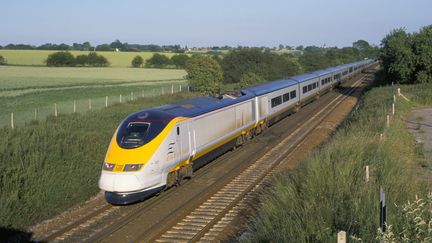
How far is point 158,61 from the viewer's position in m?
118

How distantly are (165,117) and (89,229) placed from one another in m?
3.95

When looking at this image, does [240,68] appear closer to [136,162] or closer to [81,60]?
[81,60]

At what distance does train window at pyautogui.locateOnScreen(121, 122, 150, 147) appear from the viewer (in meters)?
13.2

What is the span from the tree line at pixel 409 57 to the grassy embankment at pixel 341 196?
2954cm

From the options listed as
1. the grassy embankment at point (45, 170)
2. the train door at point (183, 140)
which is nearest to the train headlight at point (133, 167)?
the train door at point (183, 140)

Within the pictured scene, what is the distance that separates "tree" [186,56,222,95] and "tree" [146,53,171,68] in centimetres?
6522

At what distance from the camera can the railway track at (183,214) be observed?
11219 mm

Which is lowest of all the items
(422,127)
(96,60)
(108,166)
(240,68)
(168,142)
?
(422,127)

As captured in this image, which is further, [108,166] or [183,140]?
[183,140]

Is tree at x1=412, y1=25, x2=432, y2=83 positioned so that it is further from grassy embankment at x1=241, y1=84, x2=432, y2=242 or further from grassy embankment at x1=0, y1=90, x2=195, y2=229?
grassy embankment at x1=0, y1=90, x2=195, y2=229

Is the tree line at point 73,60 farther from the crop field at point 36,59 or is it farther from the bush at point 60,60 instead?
the crop field at point 36,59

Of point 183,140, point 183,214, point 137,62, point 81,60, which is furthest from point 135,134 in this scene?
point 137,62

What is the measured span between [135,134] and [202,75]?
3852 cm

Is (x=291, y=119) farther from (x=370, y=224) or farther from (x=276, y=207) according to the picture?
(x=370, y=224)
